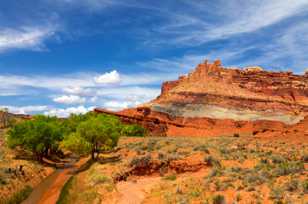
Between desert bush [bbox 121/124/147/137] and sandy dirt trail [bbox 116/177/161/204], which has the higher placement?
desert bush [bbox 121/124/147/137]

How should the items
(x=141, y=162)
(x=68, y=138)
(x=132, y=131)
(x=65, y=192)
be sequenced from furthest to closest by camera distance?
(x=132, y=131) → (x=68, y=138) → (x=141, y=162) → (x=65, y=192)

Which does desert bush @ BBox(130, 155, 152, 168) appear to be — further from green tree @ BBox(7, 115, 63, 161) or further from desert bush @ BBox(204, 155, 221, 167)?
green tree @ BBox(7, 115, 63, 161)

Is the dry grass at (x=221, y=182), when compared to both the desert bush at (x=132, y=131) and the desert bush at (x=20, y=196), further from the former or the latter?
the desert bush at (x=132, y=131)

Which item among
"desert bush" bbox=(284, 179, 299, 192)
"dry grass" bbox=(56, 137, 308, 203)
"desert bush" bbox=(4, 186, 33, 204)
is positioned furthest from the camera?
"desert bush" bbox=(4, 186, 33, 204)

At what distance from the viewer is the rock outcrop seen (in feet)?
306

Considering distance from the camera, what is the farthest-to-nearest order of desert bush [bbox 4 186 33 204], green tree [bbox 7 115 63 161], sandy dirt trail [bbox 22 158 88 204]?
green tree [bbox 7 115 63 161] → sandy dirt trail [bbox 22 158 88 204] → desert bush [bbox 4 186 33 204]

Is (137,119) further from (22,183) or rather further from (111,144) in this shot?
(22,183)

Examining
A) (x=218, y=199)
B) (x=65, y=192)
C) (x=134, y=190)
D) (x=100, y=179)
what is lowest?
(x=65, y=192)

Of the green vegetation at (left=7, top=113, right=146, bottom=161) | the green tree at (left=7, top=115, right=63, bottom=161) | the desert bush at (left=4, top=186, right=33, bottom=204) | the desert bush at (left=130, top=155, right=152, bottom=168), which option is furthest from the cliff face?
the desert bush at (left=4, top=186, right=33, bottom=204)

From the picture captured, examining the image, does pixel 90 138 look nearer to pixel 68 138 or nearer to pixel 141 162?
pixel 68 138

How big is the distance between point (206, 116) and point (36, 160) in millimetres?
69339

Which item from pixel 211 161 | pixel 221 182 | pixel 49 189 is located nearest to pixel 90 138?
pixel 49 189

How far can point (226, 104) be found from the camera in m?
108

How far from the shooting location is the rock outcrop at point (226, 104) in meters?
93.2
